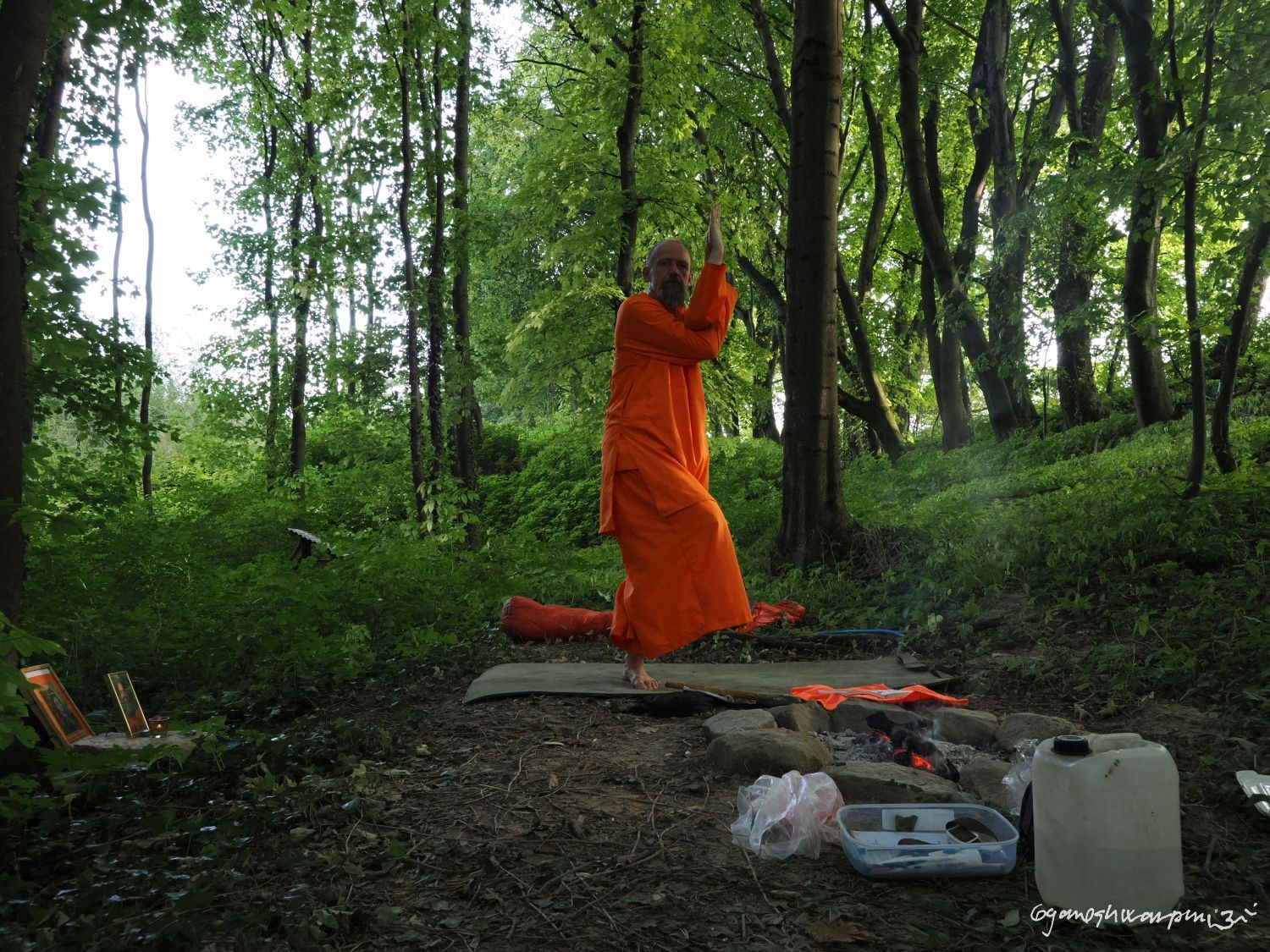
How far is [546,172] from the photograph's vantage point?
469 inches

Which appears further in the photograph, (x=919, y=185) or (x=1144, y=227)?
(x=919, y=185)

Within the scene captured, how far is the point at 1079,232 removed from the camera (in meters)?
11.3

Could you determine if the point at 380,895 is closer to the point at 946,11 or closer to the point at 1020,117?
the point at 946,11

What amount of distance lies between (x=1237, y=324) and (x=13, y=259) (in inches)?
271

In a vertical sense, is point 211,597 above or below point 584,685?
above

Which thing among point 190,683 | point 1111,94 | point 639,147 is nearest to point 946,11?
point 1111,94

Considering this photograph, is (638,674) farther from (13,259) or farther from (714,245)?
(13,259)

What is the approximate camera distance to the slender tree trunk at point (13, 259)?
309cm

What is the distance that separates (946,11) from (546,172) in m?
7.56

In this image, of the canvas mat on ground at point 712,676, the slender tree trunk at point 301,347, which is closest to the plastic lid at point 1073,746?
the canvas mat on ground at point 712,676

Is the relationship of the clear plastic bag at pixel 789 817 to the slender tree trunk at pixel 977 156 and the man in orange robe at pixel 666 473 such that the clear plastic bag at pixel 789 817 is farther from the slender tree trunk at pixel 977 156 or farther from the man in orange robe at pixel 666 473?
the slender tree trunk at pixel 977 156

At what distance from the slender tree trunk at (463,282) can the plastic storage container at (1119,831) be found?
7829mm

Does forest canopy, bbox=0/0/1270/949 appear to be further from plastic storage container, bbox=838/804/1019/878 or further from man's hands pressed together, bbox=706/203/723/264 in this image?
man's hands pressed together, bbox=706/203/723/264

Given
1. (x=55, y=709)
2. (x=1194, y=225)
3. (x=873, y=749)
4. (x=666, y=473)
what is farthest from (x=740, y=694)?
(x=1194, y=225)
